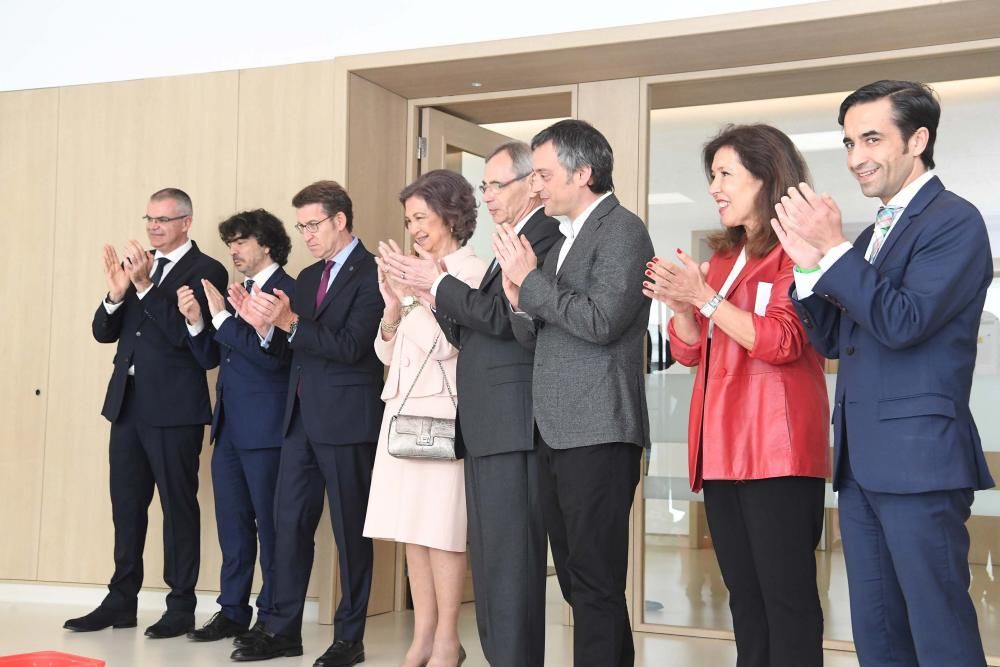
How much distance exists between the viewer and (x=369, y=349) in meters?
3.98

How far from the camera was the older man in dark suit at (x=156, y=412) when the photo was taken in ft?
14.7

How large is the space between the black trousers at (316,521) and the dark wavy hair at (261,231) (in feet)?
2.45

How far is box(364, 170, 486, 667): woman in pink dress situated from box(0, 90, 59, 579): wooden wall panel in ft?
7.60

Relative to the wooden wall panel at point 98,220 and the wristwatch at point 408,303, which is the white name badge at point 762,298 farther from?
the wooden wall panel at point 98,220

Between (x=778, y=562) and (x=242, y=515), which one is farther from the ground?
(x=778, y=562)

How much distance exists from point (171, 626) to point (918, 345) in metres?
3.19

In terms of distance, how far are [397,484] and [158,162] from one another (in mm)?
2291

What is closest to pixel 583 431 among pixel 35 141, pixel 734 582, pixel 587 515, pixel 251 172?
pixel 587 515

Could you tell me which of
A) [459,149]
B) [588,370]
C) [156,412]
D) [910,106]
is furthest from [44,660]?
[459,149]

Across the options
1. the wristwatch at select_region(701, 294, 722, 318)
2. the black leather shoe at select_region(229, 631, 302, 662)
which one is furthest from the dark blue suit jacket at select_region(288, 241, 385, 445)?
the wristwatch at select_region(701, 294, 722, 318)

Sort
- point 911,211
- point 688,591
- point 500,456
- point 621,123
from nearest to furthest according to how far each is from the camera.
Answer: point 911,211 < point 500,456 < point 688,591 < point 621,123

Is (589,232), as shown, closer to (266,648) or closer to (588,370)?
(588,370)

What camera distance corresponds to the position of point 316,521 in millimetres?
4160

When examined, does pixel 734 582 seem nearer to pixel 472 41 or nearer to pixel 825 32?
pixel 825 32
